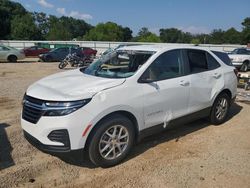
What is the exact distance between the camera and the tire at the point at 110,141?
12.7ft

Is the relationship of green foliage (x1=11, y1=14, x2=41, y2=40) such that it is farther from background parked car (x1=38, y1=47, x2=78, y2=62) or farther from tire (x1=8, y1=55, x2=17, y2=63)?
tire (x1=8, y1=55, x2=17, y2=63)

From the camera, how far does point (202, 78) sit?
539cm

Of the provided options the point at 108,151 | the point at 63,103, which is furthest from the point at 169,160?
the point at 63,103

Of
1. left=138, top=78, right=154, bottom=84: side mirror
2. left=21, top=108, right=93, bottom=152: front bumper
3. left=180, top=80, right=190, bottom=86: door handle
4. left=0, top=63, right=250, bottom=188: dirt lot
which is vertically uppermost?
left=138, top=78, right=154, bottom=84: side mirror

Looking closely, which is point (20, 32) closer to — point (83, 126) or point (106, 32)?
point (106, 32)

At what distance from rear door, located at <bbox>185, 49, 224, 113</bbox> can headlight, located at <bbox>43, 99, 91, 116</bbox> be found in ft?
7.39

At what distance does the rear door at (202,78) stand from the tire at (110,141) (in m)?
1.52

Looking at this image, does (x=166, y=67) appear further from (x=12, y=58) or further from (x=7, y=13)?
(x=7, y=13)

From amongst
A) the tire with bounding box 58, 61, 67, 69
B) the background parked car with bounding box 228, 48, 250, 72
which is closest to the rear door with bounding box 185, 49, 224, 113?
the background parked car with bounding box 228, 48, 250, 72

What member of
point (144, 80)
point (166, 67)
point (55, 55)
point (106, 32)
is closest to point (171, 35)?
point (106, 32)

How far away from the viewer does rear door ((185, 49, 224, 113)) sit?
5.23m

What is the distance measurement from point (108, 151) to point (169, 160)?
1.00 m

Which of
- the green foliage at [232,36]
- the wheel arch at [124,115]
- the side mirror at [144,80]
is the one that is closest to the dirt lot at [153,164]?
the wheel arch at [124,115]

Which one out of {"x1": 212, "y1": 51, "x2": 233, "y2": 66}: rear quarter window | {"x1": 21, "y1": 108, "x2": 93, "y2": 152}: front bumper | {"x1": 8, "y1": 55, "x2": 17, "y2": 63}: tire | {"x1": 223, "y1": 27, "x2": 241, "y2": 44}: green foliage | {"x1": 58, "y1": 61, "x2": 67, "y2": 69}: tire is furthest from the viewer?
{"x1": 223, "y1": 27, "x2": 241, "y2": 44}: green foliage
